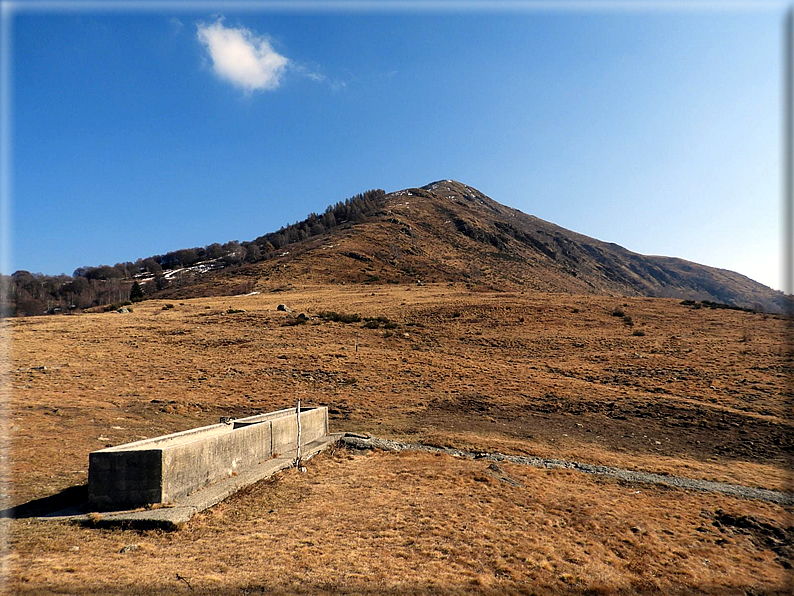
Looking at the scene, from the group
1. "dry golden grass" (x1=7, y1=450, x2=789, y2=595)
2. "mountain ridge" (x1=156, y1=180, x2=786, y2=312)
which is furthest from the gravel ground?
"mountain ridge" (x1=156, y1=180, x2=786, y2=312)

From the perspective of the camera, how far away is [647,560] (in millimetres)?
9891

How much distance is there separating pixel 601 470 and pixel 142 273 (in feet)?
531

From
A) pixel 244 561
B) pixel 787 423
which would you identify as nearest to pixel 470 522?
pixel 244 561

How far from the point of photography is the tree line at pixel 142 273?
307 feet

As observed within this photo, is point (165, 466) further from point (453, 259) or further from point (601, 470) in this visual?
point (453, 259)

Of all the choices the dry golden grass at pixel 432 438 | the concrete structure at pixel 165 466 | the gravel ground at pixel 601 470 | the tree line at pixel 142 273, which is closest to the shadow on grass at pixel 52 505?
the dry golden grass at pixel 432 438

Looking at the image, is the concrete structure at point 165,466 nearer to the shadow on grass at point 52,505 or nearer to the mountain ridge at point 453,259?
the shadow on grass at point 52,505

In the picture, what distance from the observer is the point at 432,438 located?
19.3m

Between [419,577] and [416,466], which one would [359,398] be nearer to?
[416,466]

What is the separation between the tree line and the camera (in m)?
93.7

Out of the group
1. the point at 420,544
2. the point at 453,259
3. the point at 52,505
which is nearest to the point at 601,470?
the point at 420,544

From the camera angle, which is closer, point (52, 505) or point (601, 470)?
point (52, 505)

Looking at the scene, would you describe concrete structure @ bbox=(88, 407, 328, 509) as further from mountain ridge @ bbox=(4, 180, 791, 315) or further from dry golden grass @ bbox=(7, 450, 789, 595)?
mountain ridge @ bbox=(4, 180, 791, 315)

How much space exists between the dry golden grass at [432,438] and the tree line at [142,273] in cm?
5113
